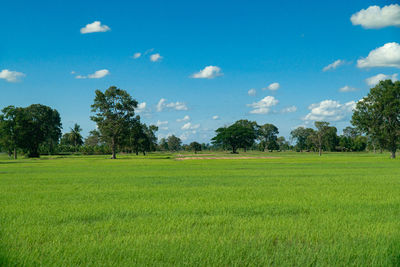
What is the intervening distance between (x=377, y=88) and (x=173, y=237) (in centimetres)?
7130

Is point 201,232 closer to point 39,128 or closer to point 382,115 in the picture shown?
point 382,115

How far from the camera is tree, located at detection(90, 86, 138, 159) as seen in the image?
261 ft

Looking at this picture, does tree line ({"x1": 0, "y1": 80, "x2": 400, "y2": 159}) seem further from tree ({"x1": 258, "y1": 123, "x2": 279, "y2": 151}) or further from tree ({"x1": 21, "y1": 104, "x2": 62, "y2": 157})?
tree ({"x1": 258, "y1": 123, "x2": 279, "y2": 151})

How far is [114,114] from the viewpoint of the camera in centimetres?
8062

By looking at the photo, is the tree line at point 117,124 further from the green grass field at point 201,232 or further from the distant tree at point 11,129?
the green grass field at point 201,232

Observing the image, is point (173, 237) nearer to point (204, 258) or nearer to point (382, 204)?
point (204, 258)

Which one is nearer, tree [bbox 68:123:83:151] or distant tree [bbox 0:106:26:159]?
distant tree [bbox 0:106:26:159]

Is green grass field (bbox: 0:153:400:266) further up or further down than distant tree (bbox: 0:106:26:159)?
further down

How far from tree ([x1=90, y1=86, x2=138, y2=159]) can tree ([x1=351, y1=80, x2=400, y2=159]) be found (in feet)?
168

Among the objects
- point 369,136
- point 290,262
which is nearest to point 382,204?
point 290,262

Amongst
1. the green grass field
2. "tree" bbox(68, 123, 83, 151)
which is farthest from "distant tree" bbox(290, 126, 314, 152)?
the green grass field

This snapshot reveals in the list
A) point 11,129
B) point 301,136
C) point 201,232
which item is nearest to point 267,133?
point 301,136

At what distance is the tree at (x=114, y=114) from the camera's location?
3132 inches

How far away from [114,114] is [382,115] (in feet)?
195
